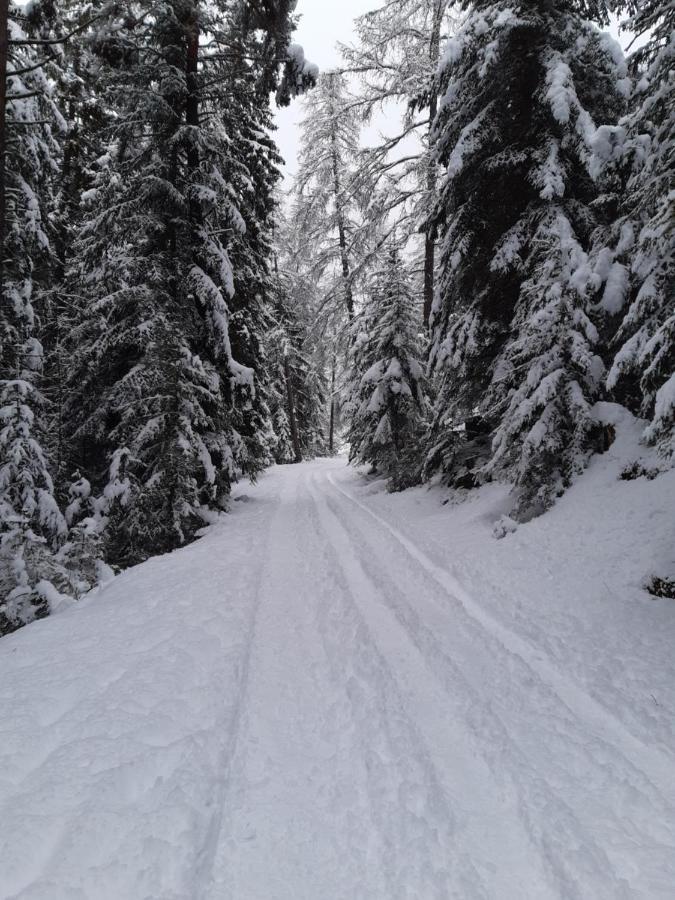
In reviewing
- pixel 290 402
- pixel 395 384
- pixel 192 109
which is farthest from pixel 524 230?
pixel 290 402

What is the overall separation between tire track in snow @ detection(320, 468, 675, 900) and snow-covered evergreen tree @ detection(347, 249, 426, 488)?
9.05 metres

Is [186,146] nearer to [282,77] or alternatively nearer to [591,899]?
[282,77]

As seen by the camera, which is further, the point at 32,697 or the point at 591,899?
the point at 32,697

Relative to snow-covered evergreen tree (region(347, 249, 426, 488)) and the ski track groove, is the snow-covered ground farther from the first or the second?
snow-covered evergreen tree (region(347, 249, 426, 488))

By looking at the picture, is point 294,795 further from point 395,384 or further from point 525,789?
point 395,384

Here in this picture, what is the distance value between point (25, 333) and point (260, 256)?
7.17 meters

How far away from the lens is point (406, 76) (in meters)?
12.3

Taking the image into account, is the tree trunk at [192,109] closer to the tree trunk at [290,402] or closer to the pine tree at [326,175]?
the pine tree at [326,175]

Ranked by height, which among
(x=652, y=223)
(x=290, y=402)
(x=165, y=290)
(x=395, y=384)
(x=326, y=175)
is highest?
(x=326, y=175)

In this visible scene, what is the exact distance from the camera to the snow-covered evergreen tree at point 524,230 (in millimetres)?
6637

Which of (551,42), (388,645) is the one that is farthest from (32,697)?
(551,42)

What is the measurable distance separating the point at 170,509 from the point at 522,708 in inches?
289

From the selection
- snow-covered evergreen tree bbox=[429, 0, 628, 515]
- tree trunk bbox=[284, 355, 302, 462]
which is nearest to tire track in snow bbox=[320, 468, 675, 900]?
snow-covered evergreen tree bbox=[429, 0, 628, 515]

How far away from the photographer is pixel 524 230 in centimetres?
788
